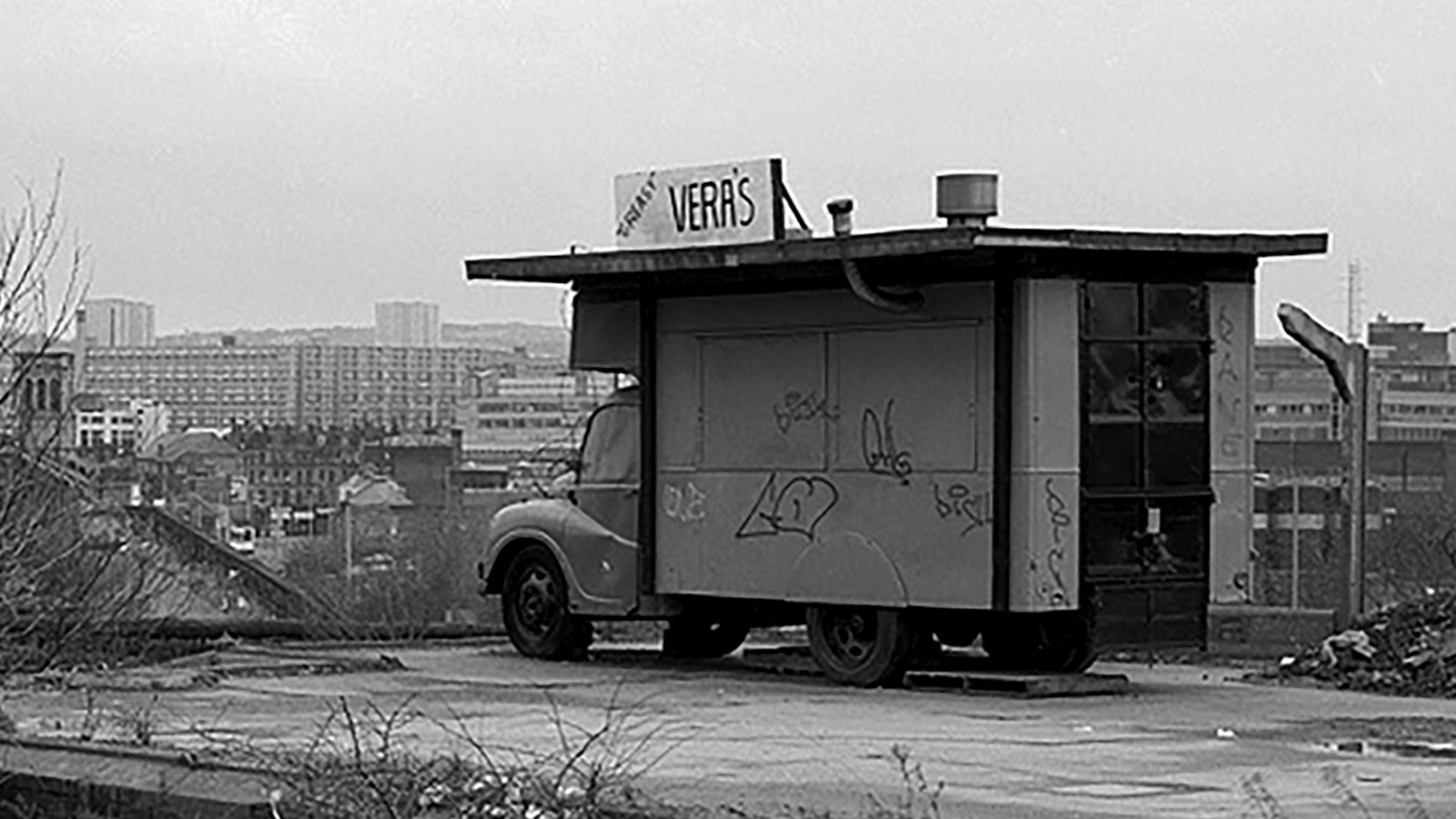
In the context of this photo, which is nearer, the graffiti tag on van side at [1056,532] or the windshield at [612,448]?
the graffiti tag on van side at [1056,532]

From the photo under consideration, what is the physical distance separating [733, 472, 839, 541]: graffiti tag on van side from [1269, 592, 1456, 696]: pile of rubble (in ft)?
11.5

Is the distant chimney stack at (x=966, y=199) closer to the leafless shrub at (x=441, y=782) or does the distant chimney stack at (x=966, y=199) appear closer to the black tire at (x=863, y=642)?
the black tire at (x=863, y=642)

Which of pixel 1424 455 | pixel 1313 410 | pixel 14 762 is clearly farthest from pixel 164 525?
pixel 1313 410

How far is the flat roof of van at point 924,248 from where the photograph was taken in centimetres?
1877

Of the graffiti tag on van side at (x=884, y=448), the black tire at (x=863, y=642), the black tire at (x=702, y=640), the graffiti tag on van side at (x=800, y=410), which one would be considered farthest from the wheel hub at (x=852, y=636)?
the black tire at (x=702, y=640)

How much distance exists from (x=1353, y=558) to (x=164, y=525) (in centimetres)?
1459

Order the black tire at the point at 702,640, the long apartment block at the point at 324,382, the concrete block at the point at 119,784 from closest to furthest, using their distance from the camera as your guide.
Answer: the concrete block at the point at 119,784
the black tire at the point at 702,640
the long apartment block at the point at 324,382

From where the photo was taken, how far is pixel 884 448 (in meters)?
20.3

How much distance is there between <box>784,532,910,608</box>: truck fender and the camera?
65.7ft

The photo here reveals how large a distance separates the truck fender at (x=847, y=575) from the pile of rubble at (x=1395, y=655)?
122 inches

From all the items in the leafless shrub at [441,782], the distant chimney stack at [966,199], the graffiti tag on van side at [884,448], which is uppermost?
the distant chimney stack at [966,199]

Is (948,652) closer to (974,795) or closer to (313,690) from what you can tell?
(313,690)

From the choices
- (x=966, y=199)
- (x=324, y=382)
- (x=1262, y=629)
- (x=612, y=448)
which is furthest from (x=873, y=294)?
(x=324, y=382)

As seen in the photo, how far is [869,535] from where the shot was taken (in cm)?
2028
